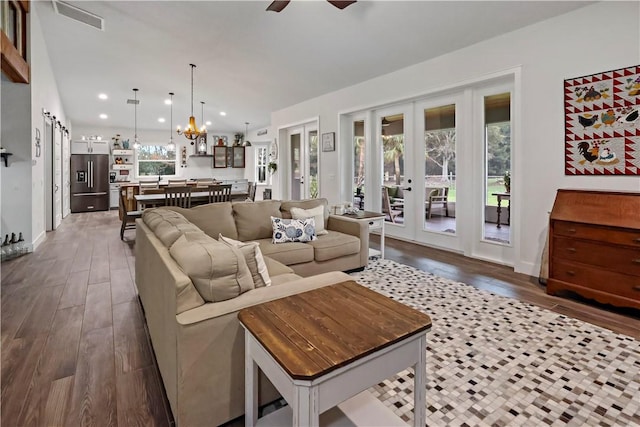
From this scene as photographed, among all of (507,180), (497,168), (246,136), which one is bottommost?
(507,180)

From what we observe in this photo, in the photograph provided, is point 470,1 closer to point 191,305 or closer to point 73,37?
point 191,305

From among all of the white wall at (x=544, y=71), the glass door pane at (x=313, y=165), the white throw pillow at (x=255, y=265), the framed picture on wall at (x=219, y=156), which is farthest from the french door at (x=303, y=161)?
the white throw pillow at (x=255, y=265)

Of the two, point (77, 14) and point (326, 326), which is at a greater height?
point (77, 14)

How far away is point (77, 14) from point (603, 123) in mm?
5794

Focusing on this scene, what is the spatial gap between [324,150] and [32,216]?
4.75 m

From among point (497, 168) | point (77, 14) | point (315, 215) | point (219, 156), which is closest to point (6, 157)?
point (77, 14)

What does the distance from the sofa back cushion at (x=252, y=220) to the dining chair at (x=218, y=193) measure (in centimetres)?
191

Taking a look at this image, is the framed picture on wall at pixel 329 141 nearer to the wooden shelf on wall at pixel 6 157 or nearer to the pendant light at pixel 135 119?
Result: the pendant light at pixel 135 119

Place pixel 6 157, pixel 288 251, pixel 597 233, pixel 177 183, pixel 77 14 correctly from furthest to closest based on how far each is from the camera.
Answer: pixel 177 183, pixel 6 157, pixel 77 14, pixel 288 251, pixel 597 233

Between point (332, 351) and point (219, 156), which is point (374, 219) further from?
point (219, 156)

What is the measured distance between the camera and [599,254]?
2.76 meters

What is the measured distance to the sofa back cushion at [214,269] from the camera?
1.48 m

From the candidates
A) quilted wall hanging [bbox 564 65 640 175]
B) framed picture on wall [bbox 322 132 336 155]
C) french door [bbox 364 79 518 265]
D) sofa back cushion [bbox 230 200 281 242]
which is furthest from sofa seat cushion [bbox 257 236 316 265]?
framed picture on wall [bbox 322 132 336 155]

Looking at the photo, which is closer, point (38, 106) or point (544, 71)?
point (544, 71)
